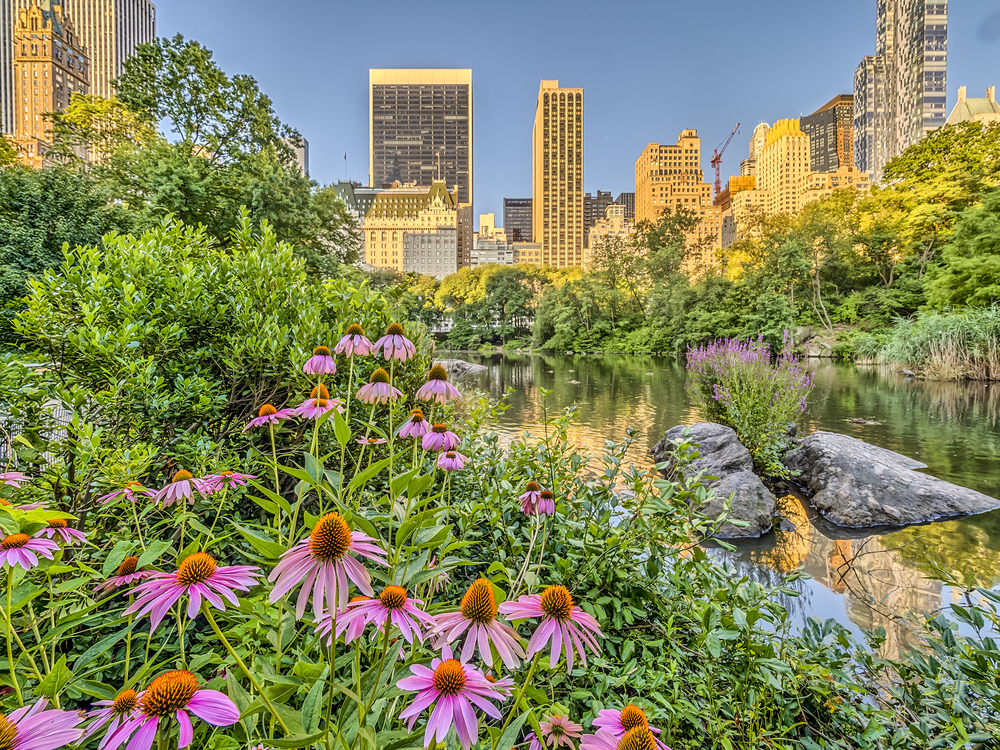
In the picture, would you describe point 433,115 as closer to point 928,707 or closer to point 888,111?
point 888,111

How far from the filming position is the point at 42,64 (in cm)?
2950

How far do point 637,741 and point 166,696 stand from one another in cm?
48

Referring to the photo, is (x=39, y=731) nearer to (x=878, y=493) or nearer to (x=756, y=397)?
(x=878, y=493)

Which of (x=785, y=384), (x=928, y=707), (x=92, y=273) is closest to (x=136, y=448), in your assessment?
(x=92, y=273)

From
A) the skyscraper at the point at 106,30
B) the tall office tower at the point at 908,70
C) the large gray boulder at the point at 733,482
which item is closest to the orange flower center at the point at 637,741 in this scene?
the large gray boulder at the point at 733,482

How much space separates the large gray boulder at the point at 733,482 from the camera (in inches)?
146

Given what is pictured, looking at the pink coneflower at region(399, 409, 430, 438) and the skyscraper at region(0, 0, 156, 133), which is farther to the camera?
the skyscraper at region(0, 0, 156, 133)

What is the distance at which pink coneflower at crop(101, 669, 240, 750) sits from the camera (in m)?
0.38

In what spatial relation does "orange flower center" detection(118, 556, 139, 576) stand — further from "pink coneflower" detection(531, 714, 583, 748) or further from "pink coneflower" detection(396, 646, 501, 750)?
"pink coneflower" detection(531, 714, 583, 748)

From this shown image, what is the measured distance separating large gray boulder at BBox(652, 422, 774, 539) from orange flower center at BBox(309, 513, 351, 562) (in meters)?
2.95

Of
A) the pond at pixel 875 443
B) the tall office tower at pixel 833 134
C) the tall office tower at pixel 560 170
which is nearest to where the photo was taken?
the pond at pixel 875 443

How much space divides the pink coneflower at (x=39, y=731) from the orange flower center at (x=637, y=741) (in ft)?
1.72

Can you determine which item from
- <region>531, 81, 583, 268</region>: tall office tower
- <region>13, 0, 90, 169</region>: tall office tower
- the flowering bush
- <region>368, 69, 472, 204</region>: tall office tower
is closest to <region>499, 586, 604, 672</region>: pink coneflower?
the flowering bush

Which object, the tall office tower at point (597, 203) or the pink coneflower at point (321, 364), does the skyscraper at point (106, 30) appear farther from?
the tall office tower at point (597, 203)
